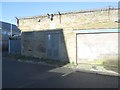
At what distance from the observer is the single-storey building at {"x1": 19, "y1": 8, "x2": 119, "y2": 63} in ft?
57.3

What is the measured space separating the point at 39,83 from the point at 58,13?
10883mm

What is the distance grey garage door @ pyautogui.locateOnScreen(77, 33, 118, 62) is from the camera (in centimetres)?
1730

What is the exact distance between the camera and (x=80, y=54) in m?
18.7

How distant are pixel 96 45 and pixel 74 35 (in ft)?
7.47

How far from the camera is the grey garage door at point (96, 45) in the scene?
1730cm

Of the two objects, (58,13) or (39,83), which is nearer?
(39,83)

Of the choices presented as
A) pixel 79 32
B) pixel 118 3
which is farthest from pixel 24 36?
pixel 118 3

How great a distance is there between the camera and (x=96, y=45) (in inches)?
707

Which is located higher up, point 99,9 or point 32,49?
point 99,9

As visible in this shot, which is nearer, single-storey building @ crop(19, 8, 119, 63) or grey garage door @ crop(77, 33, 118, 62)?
grey garage door @ crop(77, 33, 118, 62)

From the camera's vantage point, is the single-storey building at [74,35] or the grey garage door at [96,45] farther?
the single-storey building at [74,35]

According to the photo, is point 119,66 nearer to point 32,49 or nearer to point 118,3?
point 118,3

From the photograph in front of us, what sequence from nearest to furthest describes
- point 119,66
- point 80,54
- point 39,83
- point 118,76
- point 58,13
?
point 39,83
point 118,76
point 119,66
point 80,54
point 58,13

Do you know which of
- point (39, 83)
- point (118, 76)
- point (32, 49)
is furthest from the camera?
point (32, 49)
